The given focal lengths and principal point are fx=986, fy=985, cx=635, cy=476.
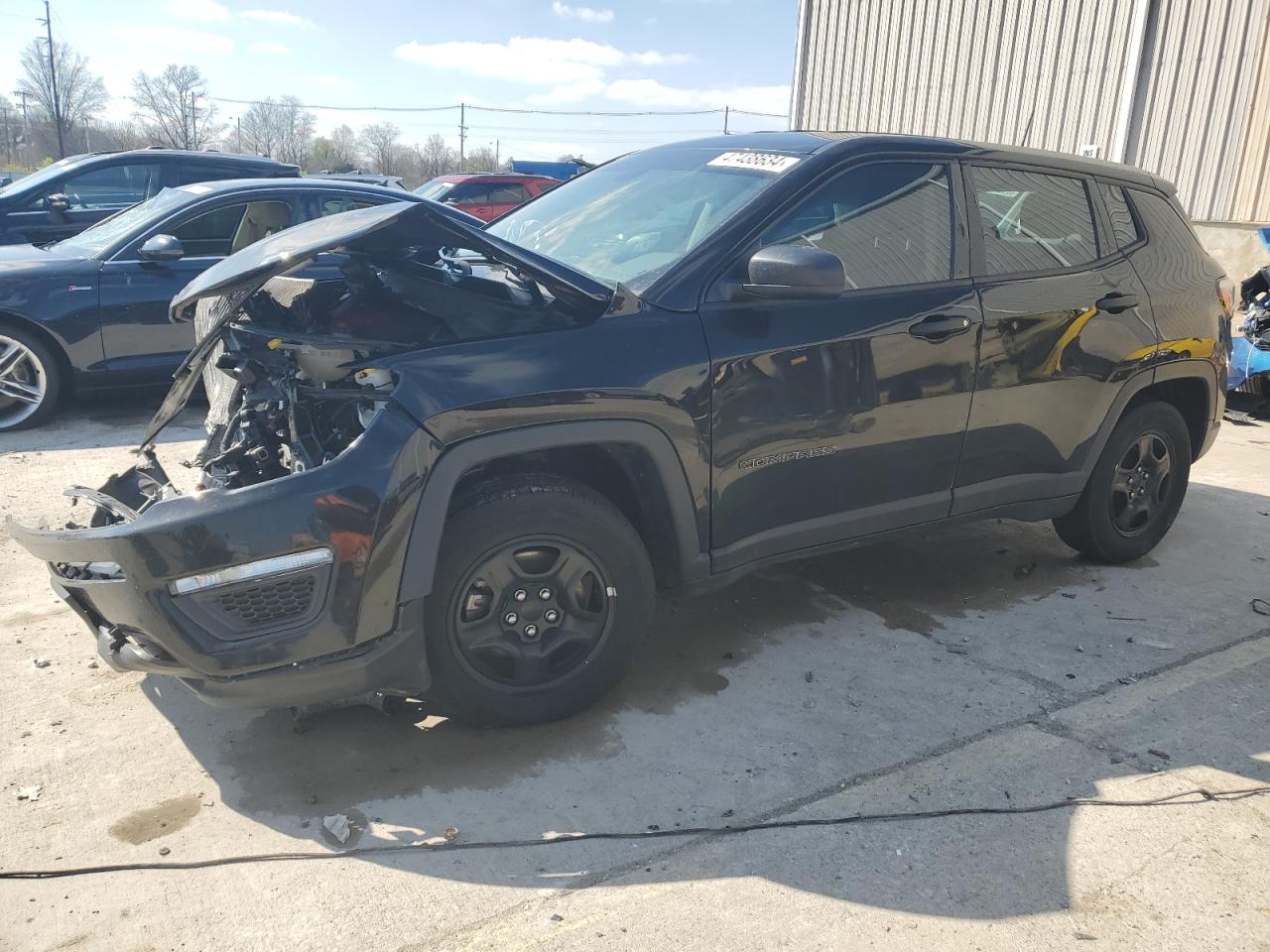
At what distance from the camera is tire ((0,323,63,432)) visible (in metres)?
6.48

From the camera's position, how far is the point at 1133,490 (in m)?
4.78

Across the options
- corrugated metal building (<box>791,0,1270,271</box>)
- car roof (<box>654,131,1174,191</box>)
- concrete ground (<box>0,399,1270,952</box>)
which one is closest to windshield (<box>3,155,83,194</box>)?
concrete ground (<box>0,399,1270,952</box>)

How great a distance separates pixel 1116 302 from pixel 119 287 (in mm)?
6124

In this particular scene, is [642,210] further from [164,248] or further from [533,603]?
[164,248]

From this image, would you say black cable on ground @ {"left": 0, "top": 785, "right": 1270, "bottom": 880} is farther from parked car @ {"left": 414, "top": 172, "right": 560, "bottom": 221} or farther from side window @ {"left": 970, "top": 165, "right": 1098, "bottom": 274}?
parked car @ {"left": 414, "top": 172, "right": 560, "bottom": 221}

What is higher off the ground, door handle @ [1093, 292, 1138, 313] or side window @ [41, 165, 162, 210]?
side window @ [41, 165, 162, 210]

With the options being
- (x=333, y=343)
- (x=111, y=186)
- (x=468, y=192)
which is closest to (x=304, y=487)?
(x=333, y=343)

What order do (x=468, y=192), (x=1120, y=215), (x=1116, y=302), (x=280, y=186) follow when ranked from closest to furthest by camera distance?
(x=1116, y=302)
(x=1120, y=215)
(x=280, y=186)
(x=468, y=192)

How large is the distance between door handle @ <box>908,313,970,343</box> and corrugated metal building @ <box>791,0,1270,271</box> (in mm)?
9147

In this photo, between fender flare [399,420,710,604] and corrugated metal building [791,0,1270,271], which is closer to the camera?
fender flare [399,420,710,604]

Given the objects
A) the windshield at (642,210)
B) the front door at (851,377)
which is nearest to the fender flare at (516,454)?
the front door at (851,377)

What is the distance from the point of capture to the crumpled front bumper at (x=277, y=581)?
2.56 meters

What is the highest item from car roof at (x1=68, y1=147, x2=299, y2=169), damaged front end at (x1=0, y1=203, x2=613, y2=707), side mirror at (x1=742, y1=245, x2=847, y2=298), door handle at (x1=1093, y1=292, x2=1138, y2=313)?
car roof at (x1=68, y1=147, x2=299, y2=169)

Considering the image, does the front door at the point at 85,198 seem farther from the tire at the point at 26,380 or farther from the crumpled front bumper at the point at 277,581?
the crumpled front bumper at the point at 277,581
